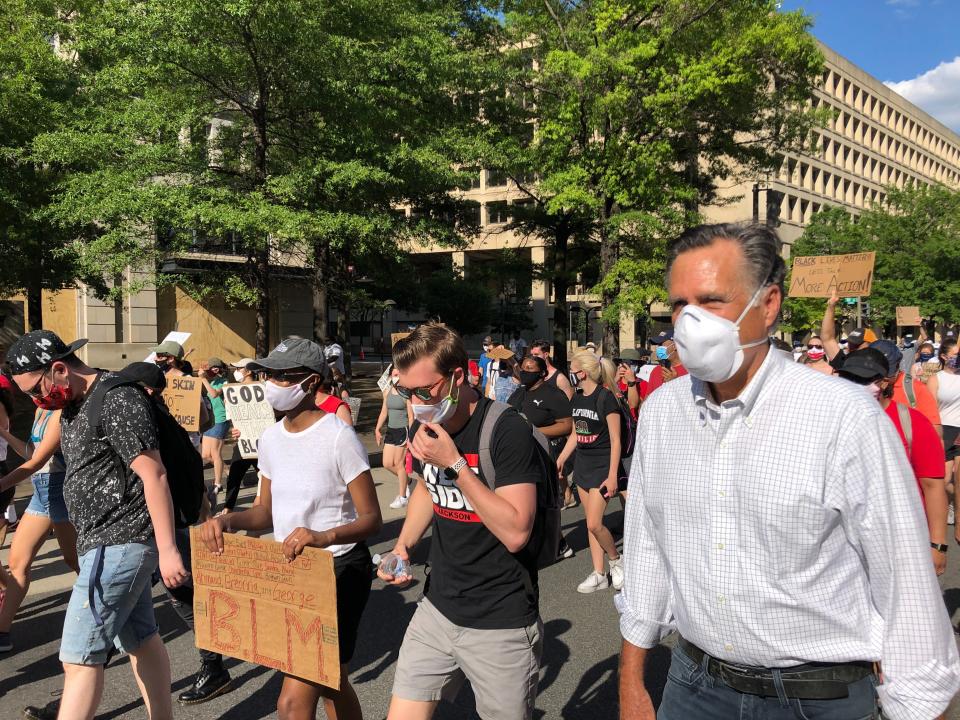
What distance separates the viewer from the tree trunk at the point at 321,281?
51.8 ft

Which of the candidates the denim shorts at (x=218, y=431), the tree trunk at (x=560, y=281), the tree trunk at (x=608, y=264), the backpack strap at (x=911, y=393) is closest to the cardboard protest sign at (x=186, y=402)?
the denim shorts at (x=218, y=431)

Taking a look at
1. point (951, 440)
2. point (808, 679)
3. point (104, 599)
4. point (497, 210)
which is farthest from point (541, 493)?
point (497, 210)

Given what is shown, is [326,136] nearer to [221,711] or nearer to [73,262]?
[73,262]

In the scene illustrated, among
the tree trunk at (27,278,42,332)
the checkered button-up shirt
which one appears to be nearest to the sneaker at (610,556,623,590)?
the checkered button-up shirt

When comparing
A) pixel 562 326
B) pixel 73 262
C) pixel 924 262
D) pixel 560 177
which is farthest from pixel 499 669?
pixel 924 262

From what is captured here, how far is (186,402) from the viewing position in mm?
8445

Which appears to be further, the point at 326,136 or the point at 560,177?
the point at 560,177

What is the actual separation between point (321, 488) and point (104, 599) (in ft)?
3.50

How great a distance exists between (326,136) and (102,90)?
13.1 ft

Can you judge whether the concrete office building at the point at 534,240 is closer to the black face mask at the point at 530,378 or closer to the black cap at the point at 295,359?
the black cap at the point at 295,359

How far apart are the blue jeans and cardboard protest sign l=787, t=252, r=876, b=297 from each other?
7.45m

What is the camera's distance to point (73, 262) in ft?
55.7

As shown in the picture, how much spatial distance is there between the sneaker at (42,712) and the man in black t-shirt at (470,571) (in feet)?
7.68

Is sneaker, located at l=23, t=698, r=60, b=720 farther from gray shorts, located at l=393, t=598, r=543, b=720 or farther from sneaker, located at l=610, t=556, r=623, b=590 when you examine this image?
sneaker, located at l=610, t=556, r=623, b=590
